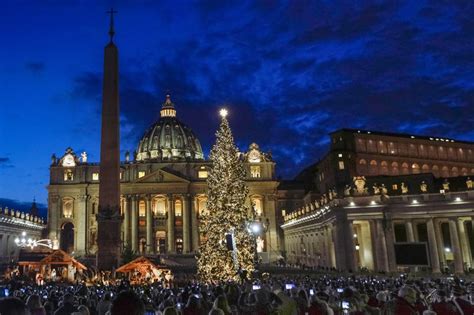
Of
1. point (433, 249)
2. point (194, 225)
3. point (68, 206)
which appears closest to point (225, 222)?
point (433, 249)

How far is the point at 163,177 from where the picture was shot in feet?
311

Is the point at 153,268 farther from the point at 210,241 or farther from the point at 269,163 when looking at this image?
the point at 269,163

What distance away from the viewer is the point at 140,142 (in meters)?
123

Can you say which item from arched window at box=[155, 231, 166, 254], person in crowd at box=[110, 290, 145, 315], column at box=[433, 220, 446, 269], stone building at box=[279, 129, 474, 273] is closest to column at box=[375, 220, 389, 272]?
stone building at box=[279, 129, 474, 273]

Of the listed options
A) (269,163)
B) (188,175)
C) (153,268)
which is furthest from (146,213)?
(153,268)

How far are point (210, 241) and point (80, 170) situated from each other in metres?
74.9

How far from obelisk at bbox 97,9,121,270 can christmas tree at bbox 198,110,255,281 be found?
771 cm

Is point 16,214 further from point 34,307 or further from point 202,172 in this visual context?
point 34,307

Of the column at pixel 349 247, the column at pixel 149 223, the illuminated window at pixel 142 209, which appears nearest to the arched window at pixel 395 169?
the column at pixel 349 247

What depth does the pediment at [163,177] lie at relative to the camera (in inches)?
3716

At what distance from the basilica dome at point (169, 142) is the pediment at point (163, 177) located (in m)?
19.2

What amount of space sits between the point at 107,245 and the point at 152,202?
2425 inches

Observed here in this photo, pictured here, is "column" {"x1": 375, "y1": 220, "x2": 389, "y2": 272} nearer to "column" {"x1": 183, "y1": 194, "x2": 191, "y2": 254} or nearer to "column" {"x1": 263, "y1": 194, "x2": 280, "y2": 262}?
"column" {"x1": 263, "y1": 194, "x2": 280, "y2": 262}

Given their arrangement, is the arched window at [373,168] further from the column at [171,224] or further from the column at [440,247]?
the column at [171,224]
